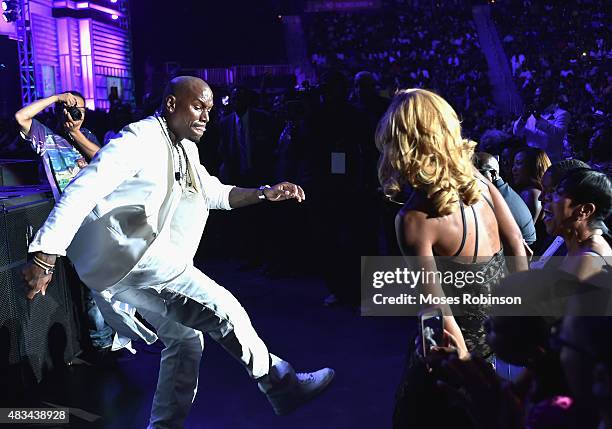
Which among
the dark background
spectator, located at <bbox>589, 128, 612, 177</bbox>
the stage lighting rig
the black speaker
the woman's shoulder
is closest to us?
the woman's shoulder

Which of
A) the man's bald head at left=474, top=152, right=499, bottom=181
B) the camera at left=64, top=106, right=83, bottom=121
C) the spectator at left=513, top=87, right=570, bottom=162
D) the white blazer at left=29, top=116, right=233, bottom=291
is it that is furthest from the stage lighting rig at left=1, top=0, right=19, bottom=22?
the man's bald head at left=474, top=152, right=499, bottom=181

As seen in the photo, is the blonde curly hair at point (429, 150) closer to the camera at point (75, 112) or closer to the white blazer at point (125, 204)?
the white blazer at point (125, 204)

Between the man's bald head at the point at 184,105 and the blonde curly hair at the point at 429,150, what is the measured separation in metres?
1.21

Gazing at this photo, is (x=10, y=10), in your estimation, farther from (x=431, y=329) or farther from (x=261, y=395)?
(x=431, y=329)

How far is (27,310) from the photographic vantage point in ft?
12.6

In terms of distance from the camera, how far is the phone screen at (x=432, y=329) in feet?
6.35

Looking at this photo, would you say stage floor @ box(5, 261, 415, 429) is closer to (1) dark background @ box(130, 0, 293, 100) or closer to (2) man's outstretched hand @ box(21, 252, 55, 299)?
(2) man's outstretched hand @ box(21, 252, 55, 299)

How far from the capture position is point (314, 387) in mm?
3529

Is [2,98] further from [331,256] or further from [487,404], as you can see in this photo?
[487,404]

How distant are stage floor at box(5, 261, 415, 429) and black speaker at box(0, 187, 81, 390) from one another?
15cm

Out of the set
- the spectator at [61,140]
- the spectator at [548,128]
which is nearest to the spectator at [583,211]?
the spectator at [61,140]

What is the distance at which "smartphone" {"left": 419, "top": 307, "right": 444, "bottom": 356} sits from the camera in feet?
6.34

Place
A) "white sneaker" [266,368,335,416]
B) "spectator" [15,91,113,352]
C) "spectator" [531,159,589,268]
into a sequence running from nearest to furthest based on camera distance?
"spectator" [531,159,589,268] < "white sneaker" [266,368,335,416] < "spectator" [15,91,113,352]

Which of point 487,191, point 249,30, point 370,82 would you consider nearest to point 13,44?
point 249,30
